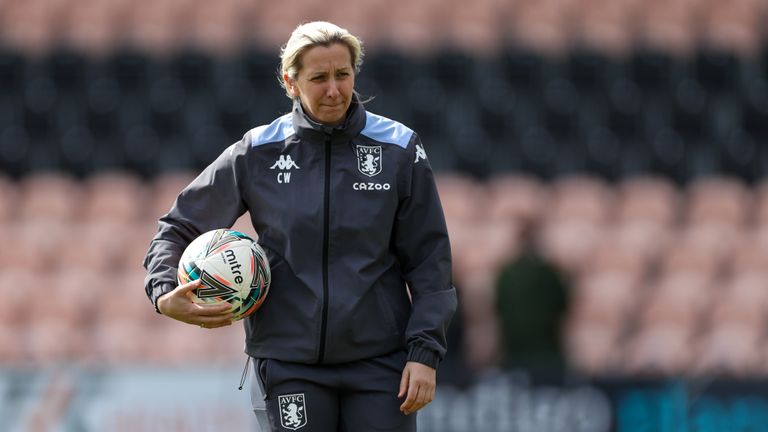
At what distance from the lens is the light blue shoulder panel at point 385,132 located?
4242 millimetres

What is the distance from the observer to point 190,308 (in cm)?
399

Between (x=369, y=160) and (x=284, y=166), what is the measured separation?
0.27 m

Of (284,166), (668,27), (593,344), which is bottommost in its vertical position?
(593,344)

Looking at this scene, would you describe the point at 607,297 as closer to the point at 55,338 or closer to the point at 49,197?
the point at 55,338

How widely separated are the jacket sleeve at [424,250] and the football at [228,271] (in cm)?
45

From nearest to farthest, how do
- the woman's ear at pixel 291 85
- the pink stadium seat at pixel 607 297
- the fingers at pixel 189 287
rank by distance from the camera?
the fingers at pixel 189 287 → the woman's ear at pixel 291 85 → the pink stadium seat at pixel 607 297

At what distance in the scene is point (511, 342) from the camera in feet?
29.2

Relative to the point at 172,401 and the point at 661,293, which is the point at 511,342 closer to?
the point at 661,293

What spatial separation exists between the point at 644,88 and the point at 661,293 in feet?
8.63

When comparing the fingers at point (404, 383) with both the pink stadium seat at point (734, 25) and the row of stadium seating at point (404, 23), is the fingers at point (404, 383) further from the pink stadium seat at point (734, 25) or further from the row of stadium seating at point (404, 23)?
the pink stadium seat at point (734, 25)

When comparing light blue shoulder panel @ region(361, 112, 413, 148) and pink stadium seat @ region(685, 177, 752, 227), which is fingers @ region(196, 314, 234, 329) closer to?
light blue shoulder panel @ region(361, 112, 413, 148)

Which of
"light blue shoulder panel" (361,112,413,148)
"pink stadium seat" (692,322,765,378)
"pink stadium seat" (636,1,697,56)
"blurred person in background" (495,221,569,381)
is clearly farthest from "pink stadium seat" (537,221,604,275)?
"light blue shoulder panel" (361,112,413,148)

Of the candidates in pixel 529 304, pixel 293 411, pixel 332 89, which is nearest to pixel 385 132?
pixel 332 89

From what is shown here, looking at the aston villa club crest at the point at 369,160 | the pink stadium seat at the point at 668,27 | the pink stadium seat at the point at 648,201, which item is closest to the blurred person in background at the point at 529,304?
the pink stadium seat at the point at 648,201
